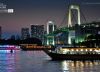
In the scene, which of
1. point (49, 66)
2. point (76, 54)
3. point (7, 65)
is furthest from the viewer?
point (76, 54)

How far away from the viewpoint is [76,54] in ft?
163

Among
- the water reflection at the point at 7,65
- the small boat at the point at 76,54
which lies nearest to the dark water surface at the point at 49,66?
the water reflection at the point at 7,65

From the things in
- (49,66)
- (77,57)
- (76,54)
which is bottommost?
(49,66)

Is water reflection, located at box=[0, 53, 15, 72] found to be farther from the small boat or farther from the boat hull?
the boat hull

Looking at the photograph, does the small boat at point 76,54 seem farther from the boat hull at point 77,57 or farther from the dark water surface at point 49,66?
the dark water surface at point 49,66

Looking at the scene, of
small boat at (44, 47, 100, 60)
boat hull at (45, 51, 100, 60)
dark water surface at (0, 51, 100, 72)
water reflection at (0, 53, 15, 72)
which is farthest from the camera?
small boat at (44, 47, 100, 60)

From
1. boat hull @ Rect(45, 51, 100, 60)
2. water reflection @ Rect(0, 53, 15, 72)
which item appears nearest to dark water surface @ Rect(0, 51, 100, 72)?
water reflection @ Rect(0, 53, 15, 72)

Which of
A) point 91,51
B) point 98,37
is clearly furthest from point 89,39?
point 91,51

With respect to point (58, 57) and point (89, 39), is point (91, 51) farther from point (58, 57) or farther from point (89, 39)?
point (89, 39)

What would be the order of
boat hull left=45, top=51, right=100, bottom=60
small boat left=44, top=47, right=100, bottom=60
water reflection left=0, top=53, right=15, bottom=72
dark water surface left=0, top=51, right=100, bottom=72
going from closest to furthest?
dark water surface left=0, top=51, right=100, bottom=72 → water reflection left=0, top=53, right=15, bottom=72 → boat hull left=45, top=51, right=100, bottom=60 → small boat left=44, top=47, right=100, bottom=60

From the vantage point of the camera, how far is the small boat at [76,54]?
162ft

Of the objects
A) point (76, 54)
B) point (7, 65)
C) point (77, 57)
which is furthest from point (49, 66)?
point (76, 54)

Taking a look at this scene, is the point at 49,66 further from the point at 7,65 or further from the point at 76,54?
the point at 76,54

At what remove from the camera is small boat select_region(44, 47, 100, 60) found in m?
49.2
